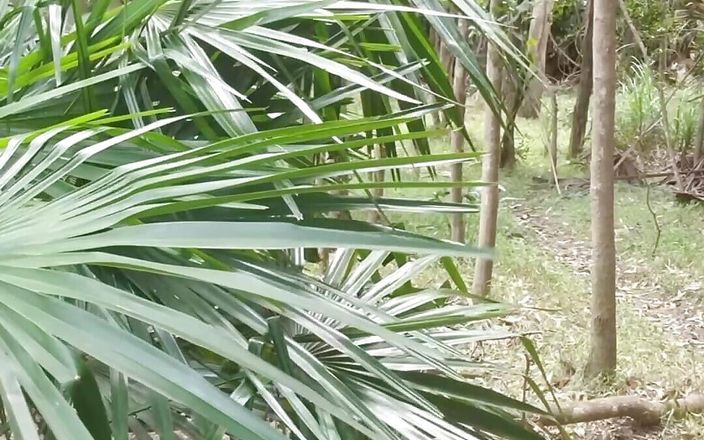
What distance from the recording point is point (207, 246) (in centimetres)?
37

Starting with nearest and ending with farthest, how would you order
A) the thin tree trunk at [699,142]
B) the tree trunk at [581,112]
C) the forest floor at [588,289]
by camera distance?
the forest floor at [588,289]
the thin tree trunk at [699,142]
the tree trunk at [581,112]

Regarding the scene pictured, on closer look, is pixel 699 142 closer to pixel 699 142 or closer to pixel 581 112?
pixel 699 142

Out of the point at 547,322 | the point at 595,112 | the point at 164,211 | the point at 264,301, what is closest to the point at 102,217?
the point at 164,211

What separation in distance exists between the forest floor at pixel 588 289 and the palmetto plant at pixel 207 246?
66 centimetres

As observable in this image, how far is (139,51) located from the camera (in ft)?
2.53

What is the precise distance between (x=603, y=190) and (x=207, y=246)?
1.46m

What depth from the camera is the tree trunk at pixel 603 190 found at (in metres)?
1.63

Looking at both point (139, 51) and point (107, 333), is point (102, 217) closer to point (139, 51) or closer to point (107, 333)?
point (107, 333)

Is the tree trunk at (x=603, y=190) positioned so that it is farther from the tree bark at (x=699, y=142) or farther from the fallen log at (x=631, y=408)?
the tree bark at (x=699, y=142)

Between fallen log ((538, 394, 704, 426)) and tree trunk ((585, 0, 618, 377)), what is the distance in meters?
0.16

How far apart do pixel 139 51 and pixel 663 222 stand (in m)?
2.76

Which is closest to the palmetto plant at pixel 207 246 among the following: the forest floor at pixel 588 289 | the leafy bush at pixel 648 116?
the forest floor at pixel 588 289

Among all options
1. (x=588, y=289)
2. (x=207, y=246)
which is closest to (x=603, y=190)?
(x=588, y=289)

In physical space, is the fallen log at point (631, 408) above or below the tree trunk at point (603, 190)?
below
